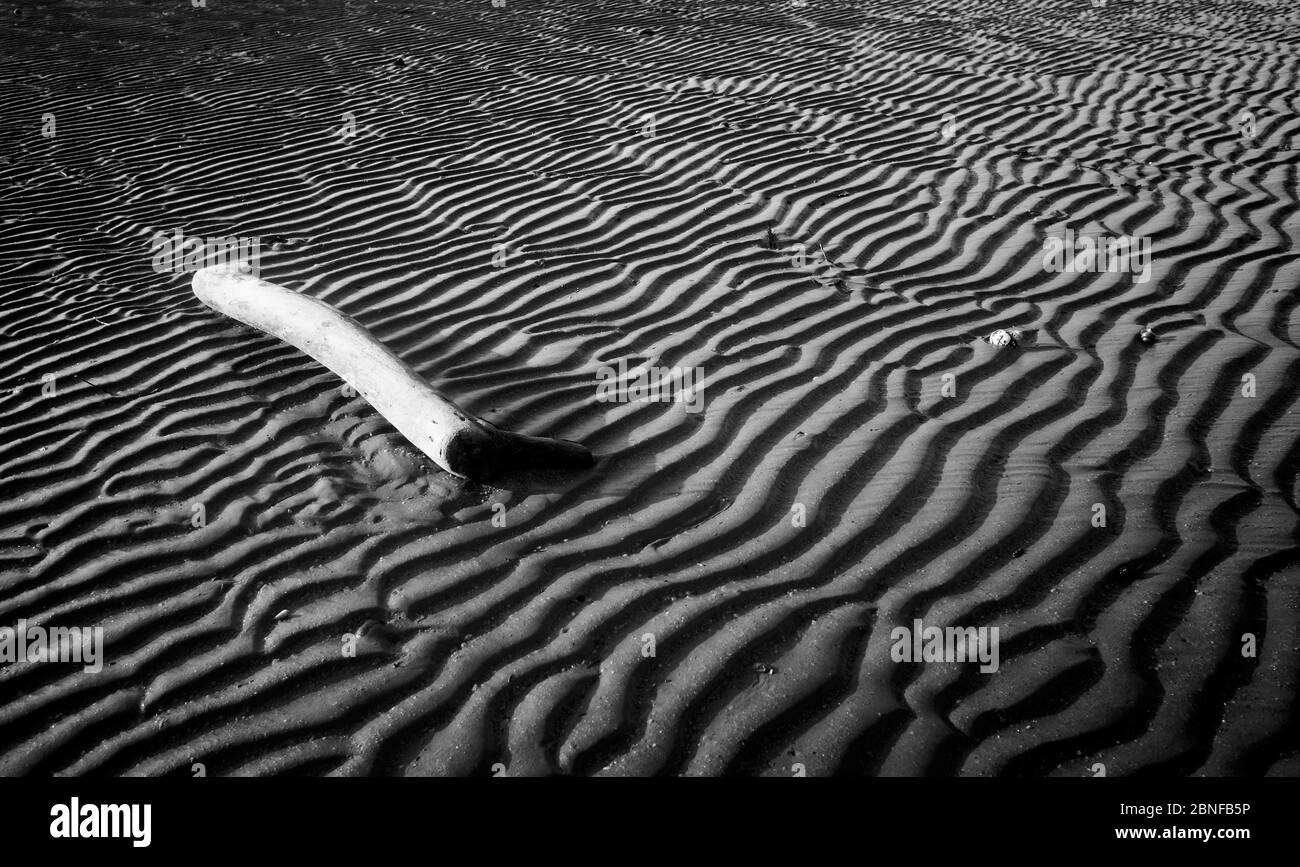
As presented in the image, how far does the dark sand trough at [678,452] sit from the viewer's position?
2281 millimetres

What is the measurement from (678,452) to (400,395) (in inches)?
47.4

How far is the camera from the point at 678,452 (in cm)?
332

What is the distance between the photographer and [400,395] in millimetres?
3264

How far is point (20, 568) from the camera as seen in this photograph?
287 cm

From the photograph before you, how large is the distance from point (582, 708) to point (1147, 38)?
37.0 ft

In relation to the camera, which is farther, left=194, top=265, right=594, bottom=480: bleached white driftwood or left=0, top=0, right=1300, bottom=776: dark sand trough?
left=194, top=265, right=594, bottom=480: bleached white driftwood

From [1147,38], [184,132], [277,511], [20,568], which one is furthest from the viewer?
[1147,38]

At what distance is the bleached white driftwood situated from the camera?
10.1 feet

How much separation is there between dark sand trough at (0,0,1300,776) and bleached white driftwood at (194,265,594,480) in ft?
0.42

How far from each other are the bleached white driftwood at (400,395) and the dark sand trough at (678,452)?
13 cm

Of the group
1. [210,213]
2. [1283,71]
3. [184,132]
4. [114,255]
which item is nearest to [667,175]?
[210,213]
